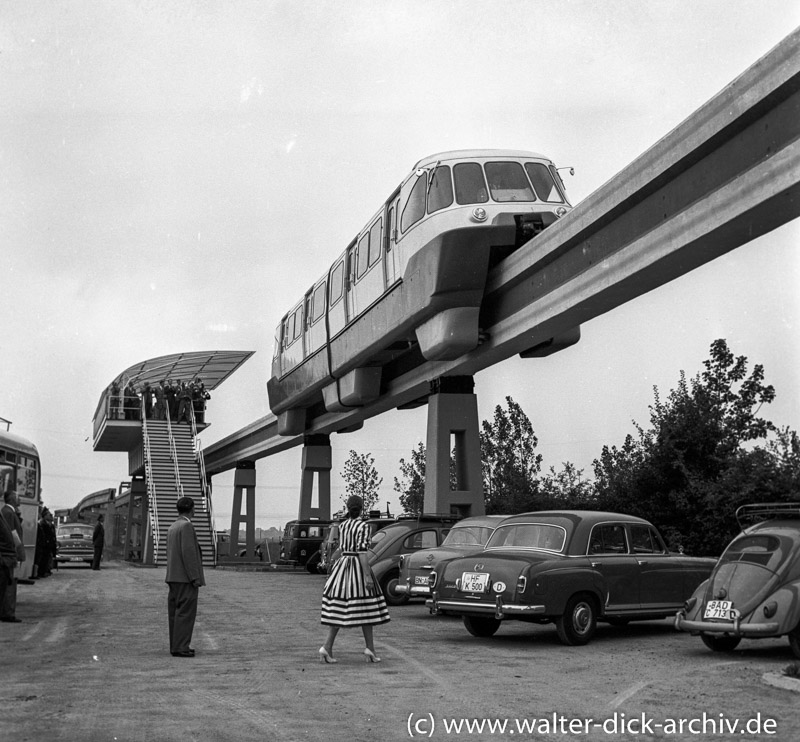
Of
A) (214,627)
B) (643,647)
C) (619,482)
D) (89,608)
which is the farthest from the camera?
(619,482)

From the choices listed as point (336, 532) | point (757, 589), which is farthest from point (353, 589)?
point (336, 532)

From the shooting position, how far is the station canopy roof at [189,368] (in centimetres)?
4866

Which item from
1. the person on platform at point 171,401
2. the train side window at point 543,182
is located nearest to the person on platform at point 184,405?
the person on platform at point 171,401

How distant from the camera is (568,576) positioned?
12.2 m

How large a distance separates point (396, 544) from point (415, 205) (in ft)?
21.4

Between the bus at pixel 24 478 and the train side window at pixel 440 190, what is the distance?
9135 mm

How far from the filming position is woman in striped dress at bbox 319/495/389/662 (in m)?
10.4

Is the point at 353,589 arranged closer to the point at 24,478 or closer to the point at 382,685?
the point at 382,685

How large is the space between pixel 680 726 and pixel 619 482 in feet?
77.1

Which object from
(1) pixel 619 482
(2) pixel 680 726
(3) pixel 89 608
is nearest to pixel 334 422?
(1) pixel 619 482

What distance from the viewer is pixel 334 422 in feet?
123

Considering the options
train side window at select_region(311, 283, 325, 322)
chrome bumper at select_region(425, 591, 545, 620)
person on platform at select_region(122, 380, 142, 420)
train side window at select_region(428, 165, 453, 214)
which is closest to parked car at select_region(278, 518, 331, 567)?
train side window at select_region(311, 283, 325, 322)

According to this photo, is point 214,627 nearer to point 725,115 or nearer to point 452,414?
point 725,115

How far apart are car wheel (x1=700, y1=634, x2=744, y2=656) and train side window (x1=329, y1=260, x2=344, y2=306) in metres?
17.5
